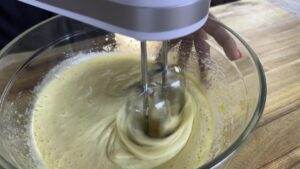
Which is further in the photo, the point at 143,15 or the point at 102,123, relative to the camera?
the point at 102,123

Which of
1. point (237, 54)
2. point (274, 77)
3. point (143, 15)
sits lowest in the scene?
point (274, 77)

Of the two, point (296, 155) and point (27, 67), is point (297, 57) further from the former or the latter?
point (27, 67)

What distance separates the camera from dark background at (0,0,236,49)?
86 centimetres

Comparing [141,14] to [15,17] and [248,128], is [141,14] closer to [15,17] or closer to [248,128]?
[248,128]

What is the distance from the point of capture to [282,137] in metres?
0.62

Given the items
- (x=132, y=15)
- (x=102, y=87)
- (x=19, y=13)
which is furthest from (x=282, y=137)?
(x=19, y=13)

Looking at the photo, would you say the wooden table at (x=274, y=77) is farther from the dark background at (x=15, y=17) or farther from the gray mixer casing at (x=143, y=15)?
the dark background at (x=15, y=17)

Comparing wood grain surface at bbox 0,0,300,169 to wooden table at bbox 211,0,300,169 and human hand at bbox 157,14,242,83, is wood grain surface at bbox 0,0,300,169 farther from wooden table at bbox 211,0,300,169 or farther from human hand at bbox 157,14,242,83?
human hand at bbox 157,14,242,83

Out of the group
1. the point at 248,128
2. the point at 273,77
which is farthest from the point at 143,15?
the point at 273,77

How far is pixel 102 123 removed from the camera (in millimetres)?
547

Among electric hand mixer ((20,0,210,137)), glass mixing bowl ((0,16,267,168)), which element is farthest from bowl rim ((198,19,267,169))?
electric hand mixer ((20,0,210,137))

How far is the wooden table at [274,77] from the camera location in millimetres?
594

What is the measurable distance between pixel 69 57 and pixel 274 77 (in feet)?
1.10

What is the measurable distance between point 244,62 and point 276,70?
0.18 metres
